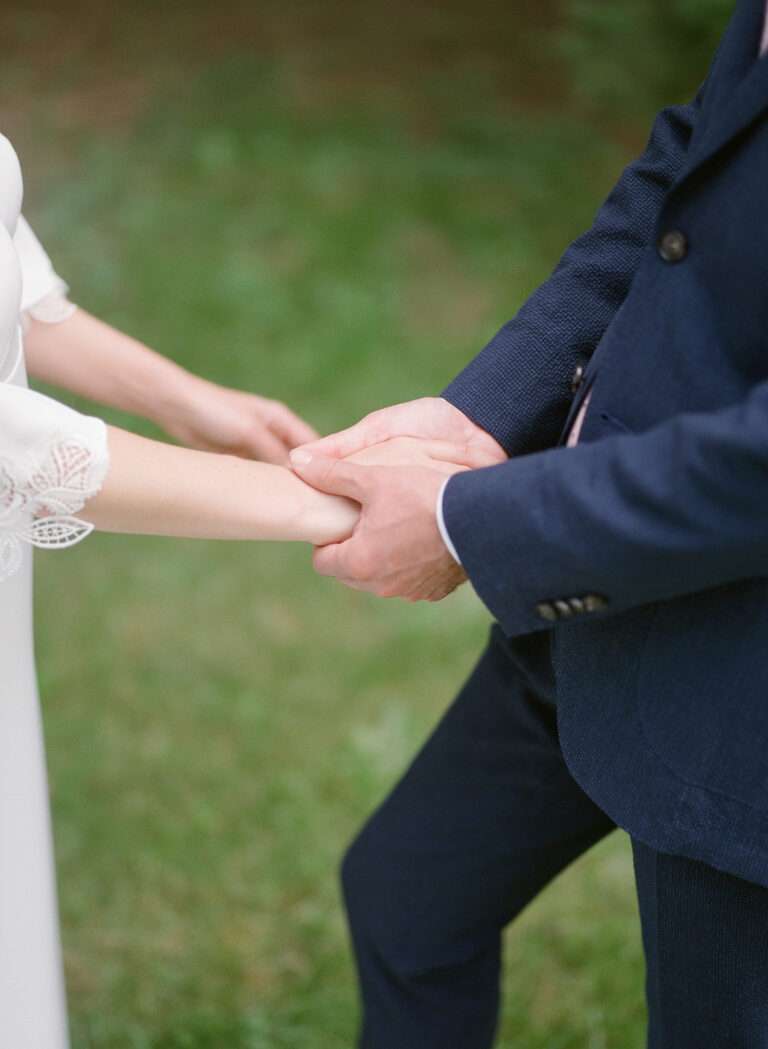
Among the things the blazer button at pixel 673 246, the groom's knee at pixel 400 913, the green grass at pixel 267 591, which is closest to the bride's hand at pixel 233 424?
the groom's knee at pixel 400 913

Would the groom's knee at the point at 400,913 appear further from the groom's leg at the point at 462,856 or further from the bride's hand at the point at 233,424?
the bride's hand at the point at 233,424

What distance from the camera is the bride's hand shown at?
168cm

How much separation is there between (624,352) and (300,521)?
0.41m

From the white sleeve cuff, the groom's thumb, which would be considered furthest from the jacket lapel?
the groom's thumb

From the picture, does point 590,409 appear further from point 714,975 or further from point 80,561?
point 80,561

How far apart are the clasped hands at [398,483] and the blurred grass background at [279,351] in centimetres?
108

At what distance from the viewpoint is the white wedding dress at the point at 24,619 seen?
1.20m

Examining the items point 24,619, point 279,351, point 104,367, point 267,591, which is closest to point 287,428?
point 104,367

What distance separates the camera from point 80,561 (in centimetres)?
325

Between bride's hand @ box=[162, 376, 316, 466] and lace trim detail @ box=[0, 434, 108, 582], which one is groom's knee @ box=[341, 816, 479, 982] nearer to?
bride's hand @ box=[162, 376, 316, 466]

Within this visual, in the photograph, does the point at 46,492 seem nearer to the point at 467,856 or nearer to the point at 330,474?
the point at 330,474

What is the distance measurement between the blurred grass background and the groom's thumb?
1091 millimetres

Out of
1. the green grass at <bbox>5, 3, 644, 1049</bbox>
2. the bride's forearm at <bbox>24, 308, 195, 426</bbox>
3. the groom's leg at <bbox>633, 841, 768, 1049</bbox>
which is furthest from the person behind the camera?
the green grass at <bbox>5, 3, 644, 1049</bbox>

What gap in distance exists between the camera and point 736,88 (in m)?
1.08
